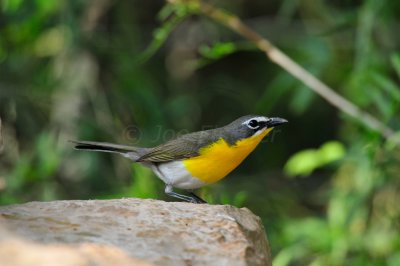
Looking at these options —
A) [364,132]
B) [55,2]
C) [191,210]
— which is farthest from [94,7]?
[191,210]

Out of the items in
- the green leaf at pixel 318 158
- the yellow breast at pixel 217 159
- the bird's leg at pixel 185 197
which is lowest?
the green leaf at pixel 318 158

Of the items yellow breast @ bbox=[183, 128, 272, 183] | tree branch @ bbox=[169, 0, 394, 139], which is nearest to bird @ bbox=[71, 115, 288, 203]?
yellow breast @ bbox=[183, 128, 272, 183]

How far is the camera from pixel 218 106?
1188 cm

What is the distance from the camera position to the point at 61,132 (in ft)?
34.5

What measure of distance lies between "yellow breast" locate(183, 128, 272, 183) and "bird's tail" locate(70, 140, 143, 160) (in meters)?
0.65

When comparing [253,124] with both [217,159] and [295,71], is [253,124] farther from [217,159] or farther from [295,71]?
[295,71]

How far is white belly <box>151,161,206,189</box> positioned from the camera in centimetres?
695

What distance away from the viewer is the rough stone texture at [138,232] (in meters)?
4.12

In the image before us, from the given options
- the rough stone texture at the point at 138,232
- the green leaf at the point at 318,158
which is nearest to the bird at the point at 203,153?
the green leaf at the point at 318,158

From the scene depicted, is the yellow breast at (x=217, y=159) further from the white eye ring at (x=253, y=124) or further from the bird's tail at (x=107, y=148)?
the bird's tail at (x=107, y=148)

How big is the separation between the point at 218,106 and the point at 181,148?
184 inches

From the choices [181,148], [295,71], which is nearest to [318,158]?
[295,71]

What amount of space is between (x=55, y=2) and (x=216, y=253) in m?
5.76

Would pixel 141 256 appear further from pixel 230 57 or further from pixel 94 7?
pixel 230 57
